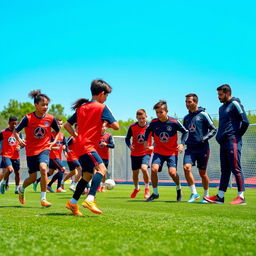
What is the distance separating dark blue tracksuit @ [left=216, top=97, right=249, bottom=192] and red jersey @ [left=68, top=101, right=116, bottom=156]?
319 cm

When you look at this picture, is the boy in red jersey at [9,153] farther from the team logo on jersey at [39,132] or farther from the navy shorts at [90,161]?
the navy shorts at [90,161]

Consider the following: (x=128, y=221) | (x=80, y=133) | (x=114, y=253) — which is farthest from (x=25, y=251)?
(x=80, y=133)

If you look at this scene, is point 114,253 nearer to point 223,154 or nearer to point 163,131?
point 223,154

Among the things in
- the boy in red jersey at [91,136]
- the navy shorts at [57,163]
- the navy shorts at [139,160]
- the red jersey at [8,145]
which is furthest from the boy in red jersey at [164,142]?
the red jersey at [8,145]

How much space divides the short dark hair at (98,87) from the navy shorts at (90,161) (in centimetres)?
91

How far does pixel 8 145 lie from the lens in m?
12.2

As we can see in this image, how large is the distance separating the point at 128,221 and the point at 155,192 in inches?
171

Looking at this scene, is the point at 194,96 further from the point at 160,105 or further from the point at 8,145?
the point at 8,145

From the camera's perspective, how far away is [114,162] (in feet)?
79.3

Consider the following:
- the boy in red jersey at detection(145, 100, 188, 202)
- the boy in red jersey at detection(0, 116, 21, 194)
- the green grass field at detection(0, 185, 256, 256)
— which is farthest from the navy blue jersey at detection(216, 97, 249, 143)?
the boy in red jersey at detection(0, 116, 21, 194)

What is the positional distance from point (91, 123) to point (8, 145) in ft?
25.3

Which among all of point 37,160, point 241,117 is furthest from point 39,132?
point 241,117

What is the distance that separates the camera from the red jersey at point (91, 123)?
5.33m

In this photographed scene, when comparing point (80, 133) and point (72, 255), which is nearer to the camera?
point (72, 255)
